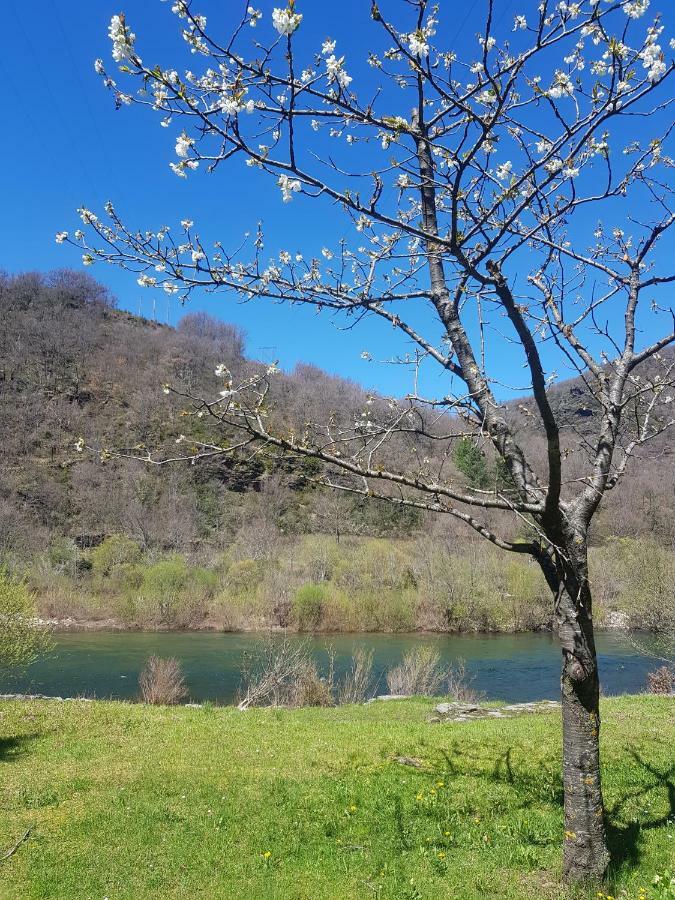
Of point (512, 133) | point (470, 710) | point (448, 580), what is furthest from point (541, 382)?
point (448, 580)

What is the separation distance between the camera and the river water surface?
66.5 ft

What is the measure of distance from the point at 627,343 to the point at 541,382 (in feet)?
4.88

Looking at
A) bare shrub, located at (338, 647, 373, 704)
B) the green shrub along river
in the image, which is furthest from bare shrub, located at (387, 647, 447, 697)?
the green shrub along river

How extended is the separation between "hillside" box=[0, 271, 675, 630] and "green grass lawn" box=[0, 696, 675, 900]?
319 cm

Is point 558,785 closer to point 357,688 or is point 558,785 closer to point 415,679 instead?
point 415,679

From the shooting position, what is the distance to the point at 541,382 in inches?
154

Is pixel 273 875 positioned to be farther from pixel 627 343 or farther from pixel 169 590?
pixel 169 590

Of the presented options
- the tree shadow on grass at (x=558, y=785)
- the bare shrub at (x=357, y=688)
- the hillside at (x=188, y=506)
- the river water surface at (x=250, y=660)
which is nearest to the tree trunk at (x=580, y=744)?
the tree shadow on grass at (x=558, y=785)

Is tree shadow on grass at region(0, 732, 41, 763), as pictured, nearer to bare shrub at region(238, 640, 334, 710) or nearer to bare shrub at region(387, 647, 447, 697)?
bare shrub at region(238, 640, 334, 710)

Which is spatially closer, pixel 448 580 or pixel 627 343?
pixel 627 343

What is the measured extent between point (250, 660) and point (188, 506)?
1428 inches

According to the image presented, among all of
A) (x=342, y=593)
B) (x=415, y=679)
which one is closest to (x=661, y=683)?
(x=415, y=679)

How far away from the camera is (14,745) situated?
901 cm

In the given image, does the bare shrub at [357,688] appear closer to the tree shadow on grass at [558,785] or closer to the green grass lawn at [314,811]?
the green grass lawn at [314,811]
